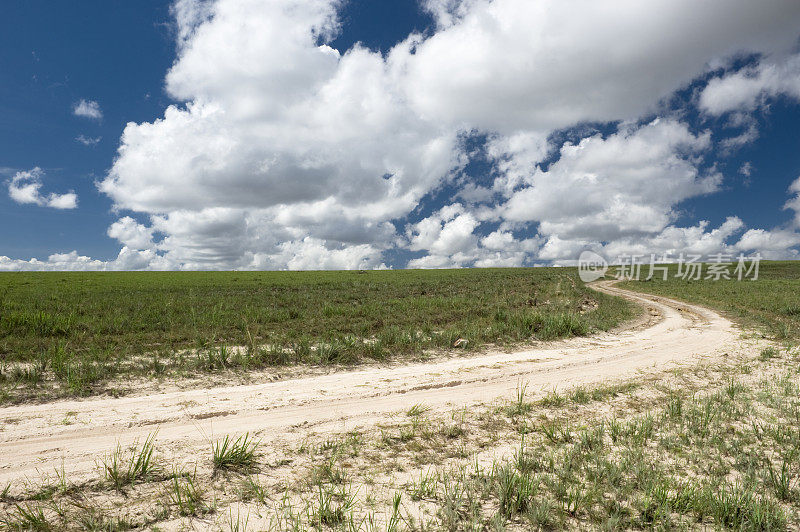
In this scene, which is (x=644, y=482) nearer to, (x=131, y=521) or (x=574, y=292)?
(x=131, y=521)

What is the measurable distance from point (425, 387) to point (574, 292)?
2426cm

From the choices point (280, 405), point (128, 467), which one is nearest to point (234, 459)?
point (128, 467)

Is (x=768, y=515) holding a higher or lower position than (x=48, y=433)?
higher

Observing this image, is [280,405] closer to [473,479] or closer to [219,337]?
[473,479]

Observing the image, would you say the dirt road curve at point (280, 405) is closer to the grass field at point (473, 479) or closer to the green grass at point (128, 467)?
the green grass at point (128, 467)

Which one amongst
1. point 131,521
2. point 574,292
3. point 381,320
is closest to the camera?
point 131,521

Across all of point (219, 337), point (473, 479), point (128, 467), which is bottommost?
point (219, 337)

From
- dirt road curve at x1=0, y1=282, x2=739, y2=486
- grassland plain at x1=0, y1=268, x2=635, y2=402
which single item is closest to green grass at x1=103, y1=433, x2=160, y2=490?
dirt road curve at x1=0, y1=282, x2=739, y2=486

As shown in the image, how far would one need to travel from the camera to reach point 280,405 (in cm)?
704

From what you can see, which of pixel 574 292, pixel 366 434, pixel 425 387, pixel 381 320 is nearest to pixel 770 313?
pixel 574 292

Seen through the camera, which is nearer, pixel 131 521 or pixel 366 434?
pixel 131 521

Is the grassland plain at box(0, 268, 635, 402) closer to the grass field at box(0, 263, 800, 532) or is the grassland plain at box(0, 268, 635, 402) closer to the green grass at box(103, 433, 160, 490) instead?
the green grass at box(103, 433, 160, 490)

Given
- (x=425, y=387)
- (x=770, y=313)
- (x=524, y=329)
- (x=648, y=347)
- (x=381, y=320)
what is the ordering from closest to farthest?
(x=425, y=387)
(x=648, y=347)
(x=524, y=329)
(x=381, y=320)
(x=770, y=313)

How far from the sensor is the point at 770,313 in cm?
2172
